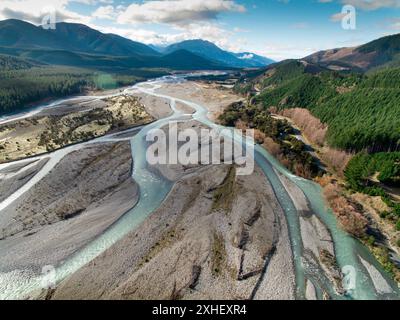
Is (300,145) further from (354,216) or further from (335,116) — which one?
(354,216)

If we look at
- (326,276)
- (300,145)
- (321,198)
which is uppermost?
(300,145)

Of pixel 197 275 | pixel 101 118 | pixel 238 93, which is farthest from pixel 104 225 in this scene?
pixel 238 93

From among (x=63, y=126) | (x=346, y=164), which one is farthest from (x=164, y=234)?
(x=63, y=126)

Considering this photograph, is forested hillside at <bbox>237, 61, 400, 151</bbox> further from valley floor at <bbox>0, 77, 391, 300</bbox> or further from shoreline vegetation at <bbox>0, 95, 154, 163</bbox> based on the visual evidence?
shoreline vegetation at <bbox>0, 95, 154, 163</bbox>

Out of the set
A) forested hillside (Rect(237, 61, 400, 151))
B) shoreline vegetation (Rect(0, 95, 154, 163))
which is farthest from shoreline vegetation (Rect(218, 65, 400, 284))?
shoreline vegetation (Rect(0, 95, 154, 163))

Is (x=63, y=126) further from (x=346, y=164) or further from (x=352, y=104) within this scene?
(x=352, y=104)

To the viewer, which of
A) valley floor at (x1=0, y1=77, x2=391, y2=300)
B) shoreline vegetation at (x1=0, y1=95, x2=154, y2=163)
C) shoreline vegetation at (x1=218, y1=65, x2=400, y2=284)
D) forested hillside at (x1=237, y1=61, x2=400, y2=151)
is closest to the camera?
valley floor at (x1=0, y1=77, x2=391, y2=300)

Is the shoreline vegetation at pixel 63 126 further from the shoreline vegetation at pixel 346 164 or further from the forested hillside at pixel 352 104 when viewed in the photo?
the forested hillside at pixel 352 104

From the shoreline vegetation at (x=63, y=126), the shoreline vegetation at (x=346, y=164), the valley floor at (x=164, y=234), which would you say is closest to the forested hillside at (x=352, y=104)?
the shoreline vegetation at (x=346, y=164)
